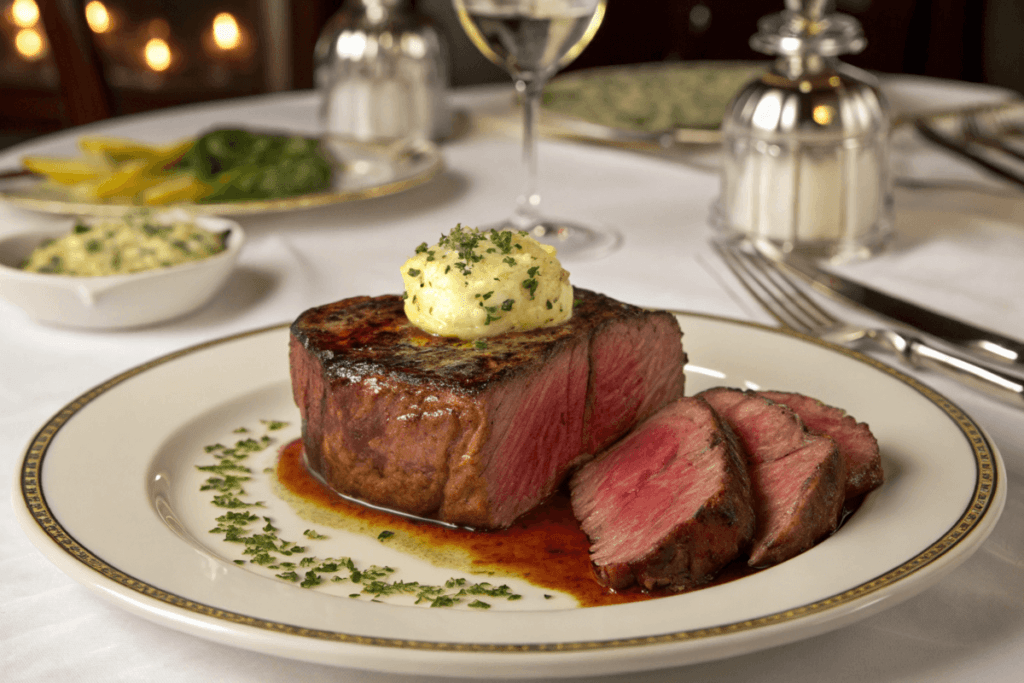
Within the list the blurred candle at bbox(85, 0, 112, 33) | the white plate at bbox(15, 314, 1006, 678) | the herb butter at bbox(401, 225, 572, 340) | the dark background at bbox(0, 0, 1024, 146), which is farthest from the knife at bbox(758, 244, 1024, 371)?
the blurred candle at bbox(85, 0, 112, 33)

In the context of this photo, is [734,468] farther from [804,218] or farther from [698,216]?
[698,216]

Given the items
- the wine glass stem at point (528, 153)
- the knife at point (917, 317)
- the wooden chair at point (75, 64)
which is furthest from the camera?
the wooden chair at point (75, 64)

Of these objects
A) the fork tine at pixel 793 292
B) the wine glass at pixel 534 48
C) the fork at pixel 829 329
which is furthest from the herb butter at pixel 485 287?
the wine glass at pixel 534 48

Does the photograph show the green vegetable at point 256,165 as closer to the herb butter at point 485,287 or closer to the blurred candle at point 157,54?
the herb butter at point 485,287

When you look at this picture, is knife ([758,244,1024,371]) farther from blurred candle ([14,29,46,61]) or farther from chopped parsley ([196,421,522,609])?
blurred candle ([14,29,46,61])

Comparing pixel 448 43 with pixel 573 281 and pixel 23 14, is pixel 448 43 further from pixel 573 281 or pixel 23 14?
pixel 573 281

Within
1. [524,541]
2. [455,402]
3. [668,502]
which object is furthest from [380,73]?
[668,502]
